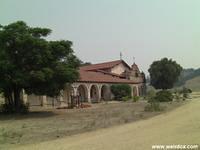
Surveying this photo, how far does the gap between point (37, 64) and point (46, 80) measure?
149 centimetres

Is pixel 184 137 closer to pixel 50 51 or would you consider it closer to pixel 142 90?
pixel 50 51

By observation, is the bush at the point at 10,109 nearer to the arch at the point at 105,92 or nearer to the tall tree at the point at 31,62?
the tall tree at the point at 31,62

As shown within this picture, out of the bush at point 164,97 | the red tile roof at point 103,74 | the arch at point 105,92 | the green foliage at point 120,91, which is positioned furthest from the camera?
the arch at point 105,92

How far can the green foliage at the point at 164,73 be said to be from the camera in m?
74.5

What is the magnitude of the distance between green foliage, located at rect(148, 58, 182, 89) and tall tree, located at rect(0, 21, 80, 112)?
47912mm

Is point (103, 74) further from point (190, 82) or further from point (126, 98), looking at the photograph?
point (190, 82)

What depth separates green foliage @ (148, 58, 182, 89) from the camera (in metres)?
74.5

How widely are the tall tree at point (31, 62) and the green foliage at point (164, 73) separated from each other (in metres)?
47.9

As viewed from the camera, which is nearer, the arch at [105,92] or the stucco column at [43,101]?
the stucco column at [43,101]

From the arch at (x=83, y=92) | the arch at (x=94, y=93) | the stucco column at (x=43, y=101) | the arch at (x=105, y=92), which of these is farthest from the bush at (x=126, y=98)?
the stucco column at (x=43, y=101)

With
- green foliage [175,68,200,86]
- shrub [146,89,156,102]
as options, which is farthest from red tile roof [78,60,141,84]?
green foliage [175,68,200,86]

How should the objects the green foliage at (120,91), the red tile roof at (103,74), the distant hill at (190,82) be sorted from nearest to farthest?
the red tile roof at (103,74), the green foliage at (120,91), the distant hill at (190,82)

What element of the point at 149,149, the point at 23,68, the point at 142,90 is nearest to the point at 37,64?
the point at 23,68

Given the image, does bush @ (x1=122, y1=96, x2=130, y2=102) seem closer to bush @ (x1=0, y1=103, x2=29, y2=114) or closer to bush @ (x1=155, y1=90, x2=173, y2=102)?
bush @ (x1=155, y1=90, x2=173, y2=102)
